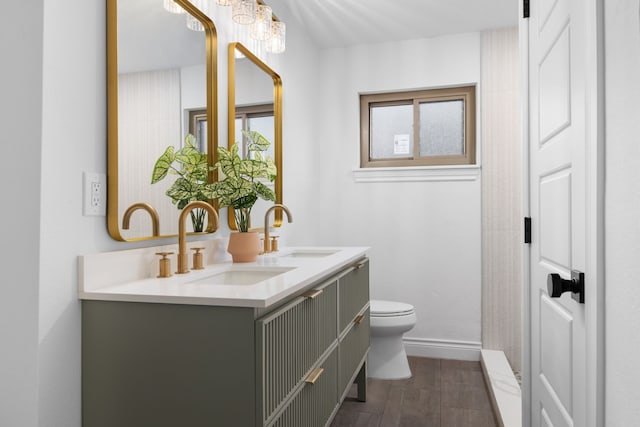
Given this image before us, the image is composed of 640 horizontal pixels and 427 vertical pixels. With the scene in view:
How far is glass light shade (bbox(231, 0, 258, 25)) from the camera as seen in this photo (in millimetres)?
2090

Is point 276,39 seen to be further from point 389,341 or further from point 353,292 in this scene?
point 389,341

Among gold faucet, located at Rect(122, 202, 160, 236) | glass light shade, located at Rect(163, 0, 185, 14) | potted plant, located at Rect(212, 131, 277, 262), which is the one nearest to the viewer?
gold faucet, located at Rect(122, 202, 160, 236)

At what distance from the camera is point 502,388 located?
258cm

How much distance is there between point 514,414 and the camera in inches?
87.4

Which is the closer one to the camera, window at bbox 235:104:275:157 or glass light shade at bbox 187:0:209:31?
glass light shade at bbox 187:0:209:31

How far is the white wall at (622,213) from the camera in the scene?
75 cm

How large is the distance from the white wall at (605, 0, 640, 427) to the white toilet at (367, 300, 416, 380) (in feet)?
6.65

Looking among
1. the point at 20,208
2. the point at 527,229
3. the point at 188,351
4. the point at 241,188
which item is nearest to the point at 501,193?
Result: the point at 527,229

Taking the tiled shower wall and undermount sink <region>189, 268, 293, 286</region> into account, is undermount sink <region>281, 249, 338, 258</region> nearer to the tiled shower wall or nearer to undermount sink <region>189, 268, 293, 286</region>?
undermount sink <region>189, 268, 293, 286</region>

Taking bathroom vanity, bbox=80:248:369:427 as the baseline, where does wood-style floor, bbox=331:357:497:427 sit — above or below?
below

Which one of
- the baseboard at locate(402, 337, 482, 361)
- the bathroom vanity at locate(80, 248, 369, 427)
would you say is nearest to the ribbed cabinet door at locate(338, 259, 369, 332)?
the bathroom vanity at locate(80, 248, 369, 427)

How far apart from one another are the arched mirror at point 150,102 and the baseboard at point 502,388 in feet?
5.61

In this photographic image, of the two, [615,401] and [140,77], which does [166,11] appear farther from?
[615,401]

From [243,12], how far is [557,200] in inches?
63.0
